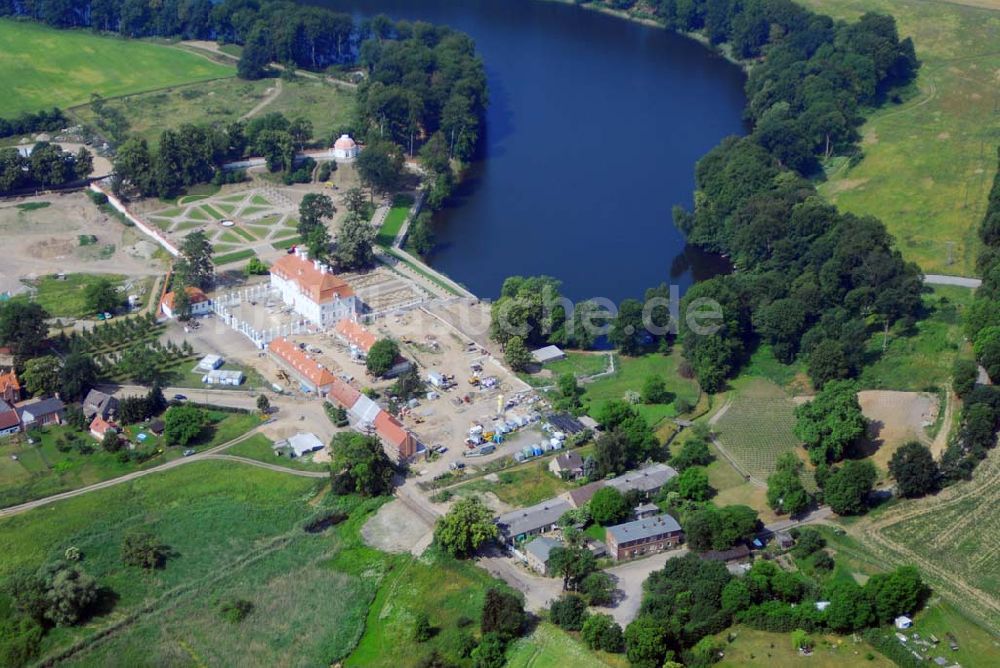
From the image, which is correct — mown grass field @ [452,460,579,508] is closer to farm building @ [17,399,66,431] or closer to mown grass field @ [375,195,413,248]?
farm building @ [17,399,66,431]

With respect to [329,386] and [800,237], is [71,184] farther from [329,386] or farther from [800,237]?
[800,237]

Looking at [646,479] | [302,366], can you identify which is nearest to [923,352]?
[646,479]

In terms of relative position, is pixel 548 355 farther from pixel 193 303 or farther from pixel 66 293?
pixel 66 293

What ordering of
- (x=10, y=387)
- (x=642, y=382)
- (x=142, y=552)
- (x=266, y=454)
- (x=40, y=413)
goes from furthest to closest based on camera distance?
(x=642, y=382) < (x=10, y=387) < (x=40, y=413) < (x=266, y=454) < (x=142, y=552)

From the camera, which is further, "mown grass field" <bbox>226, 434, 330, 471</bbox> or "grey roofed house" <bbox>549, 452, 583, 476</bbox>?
"mown grass field" <bbox>226, 434, 330, 471</bbox>

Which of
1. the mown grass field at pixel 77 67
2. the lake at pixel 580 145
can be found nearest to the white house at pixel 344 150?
the lake at pixel 580 145

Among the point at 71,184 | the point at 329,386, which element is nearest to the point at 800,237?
the point at 329,386

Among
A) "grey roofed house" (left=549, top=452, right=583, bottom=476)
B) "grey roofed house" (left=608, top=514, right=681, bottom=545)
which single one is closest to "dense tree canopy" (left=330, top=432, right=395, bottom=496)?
"grey roofed house" (left=549, top=452, right=583, bottom=476)
